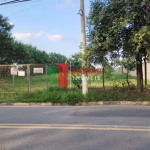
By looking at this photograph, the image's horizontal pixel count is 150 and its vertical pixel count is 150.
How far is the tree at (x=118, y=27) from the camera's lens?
1237cm

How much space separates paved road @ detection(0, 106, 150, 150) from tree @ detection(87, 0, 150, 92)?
15.7ft

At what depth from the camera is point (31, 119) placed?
26.8 feet

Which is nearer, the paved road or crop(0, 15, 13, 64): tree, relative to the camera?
the paved road

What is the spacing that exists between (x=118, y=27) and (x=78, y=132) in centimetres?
741

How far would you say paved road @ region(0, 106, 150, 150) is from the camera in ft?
17.1

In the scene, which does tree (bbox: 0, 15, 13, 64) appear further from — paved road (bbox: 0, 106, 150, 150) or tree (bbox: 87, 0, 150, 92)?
paved road (bbox: 0, 106, 150, 150)

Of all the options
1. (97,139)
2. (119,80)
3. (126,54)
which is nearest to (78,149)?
(97,139)

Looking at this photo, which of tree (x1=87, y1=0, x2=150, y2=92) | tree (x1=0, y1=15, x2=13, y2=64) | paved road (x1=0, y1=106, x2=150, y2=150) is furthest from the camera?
tree (x1=0, y1=15, x2=13, y2=64)

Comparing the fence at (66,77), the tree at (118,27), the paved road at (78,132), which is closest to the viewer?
the paved road at (78,132)

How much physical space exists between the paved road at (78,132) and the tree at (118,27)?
15.7 feet

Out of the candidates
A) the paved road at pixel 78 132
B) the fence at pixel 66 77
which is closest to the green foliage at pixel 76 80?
the fence at pixel 66 77

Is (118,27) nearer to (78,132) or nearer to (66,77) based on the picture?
(66,77)

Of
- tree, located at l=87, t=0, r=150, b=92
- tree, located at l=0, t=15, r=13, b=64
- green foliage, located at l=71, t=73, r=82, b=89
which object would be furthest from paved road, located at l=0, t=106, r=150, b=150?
tree, located at l=0, t=15, r=13, b=64

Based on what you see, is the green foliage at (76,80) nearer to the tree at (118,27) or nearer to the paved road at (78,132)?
the tree at (118,27)
